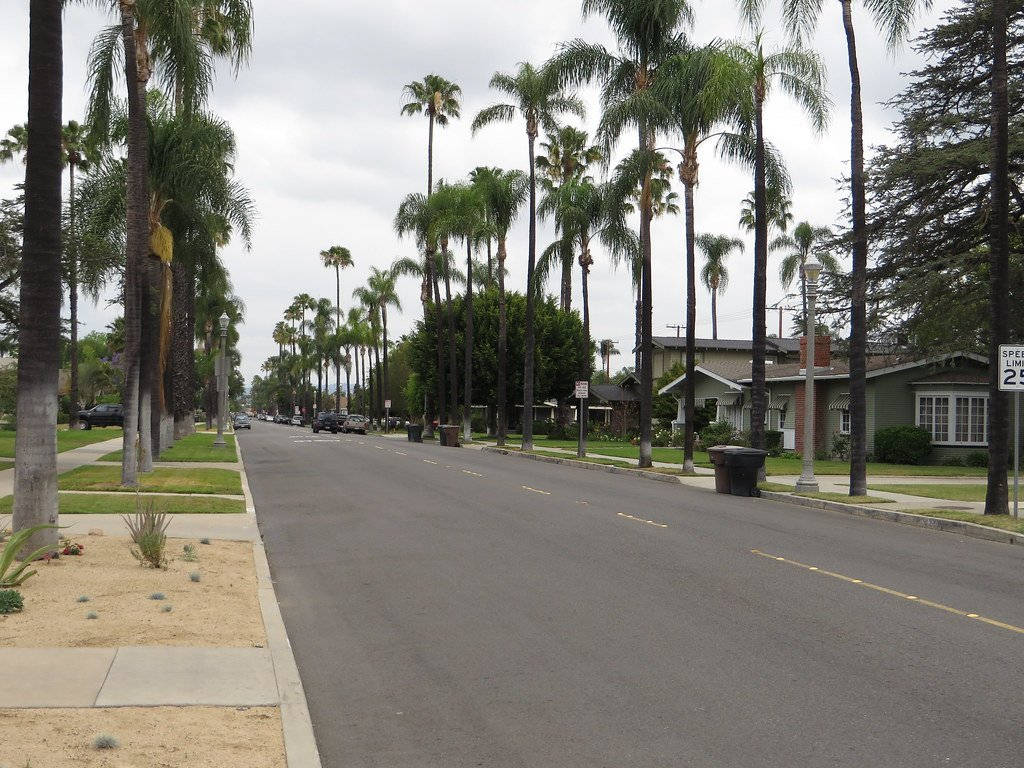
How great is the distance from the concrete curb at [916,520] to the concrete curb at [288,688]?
36.9 ft

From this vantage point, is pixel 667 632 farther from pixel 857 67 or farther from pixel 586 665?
pixel 857 67

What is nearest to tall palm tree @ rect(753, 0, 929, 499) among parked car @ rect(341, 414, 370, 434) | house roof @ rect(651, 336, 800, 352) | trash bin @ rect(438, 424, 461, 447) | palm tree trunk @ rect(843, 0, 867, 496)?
palm tree trunk @ rect(843, 0, 867, 496)

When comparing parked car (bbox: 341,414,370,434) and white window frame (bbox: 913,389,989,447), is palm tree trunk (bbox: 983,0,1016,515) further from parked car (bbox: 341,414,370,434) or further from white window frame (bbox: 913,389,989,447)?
parked car (bbox: 341,414,370,434)

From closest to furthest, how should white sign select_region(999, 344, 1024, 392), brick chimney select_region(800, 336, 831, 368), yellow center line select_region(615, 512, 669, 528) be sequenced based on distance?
1. yellow center line select_region(615, 512, 669, 528)
2. white sign select_region(999, 344, 1024, 392)
3. brick chimney select_region(800, 336, 831, 368)

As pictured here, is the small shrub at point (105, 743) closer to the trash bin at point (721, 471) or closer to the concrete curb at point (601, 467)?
the trash bin at point (721, 471)

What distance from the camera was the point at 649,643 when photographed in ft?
25.8

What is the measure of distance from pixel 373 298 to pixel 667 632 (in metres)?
78.6

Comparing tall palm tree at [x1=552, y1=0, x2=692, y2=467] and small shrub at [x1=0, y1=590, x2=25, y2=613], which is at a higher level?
tall palm tree at [x1=552, y1=0, x2=692, y2=467]

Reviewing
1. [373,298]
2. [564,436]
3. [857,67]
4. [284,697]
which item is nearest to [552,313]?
[564,436]

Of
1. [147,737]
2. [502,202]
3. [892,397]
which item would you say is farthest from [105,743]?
[502,202]

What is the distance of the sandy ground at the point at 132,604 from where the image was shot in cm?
752

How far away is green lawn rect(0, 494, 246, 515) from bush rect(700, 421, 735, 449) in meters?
28.7

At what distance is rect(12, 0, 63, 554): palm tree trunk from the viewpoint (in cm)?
1054

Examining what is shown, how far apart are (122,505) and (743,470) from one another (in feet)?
43.9
